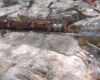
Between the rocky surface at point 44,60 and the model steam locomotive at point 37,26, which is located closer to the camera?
the rocky surface at point 44,60

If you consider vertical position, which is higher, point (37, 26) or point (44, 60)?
point (37, 26)

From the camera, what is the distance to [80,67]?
751cm

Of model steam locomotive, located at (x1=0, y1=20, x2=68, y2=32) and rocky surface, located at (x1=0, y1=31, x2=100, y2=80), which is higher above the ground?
model steam locomotive, located at (x1=0, y1=20, x2=68, y2=32)

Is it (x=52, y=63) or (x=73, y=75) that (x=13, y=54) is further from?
(x=73, y=75)

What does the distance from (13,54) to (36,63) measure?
2.74m

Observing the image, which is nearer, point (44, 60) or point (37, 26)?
point (44, 60)

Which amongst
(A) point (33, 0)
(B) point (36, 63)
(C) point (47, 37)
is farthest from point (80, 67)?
(A) point (33, 0)

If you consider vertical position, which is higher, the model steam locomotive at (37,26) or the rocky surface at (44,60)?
the model steam locomotive at (37,26)

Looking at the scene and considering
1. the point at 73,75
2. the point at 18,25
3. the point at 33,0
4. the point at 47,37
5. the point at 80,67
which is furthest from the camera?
the point at 33,0

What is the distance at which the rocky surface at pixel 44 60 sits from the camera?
246 inches

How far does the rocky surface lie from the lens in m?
6.24

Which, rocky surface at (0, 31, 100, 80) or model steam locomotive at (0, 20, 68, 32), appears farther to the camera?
model steam locomotive at (0, 20, 68, 32)

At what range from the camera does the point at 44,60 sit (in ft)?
24.5

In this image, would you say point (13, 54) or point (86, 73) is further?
point (13, 54)
